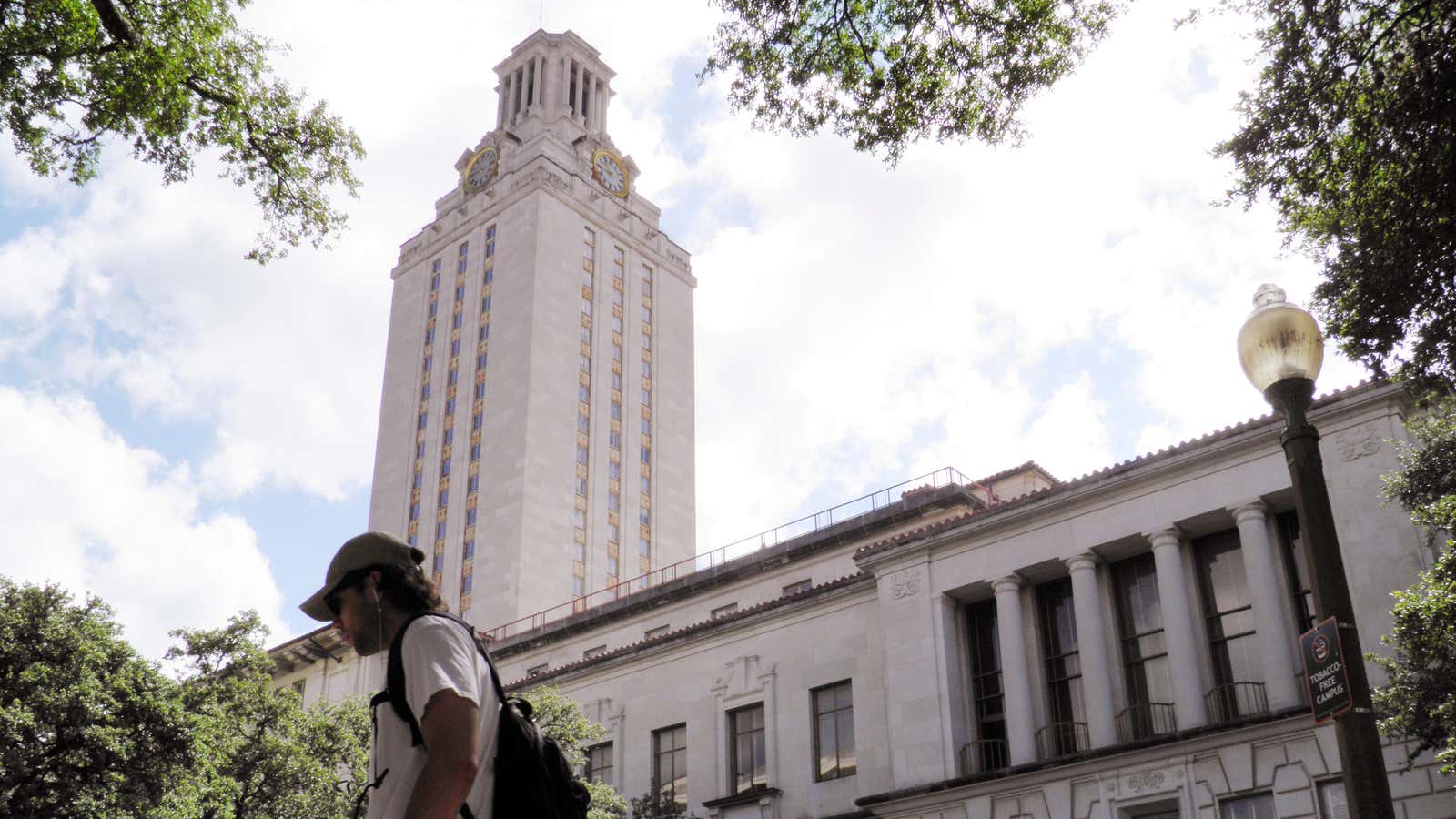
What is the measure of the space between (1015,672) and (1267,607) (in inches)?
221

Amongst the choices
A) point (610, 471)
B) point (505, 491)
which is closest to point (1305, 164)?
point (505, 491)

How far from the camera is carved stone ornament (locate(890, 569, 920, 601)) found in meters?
30.8

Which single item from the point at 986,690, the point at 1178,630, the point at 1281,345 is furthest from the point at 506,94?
the point at 1281,345

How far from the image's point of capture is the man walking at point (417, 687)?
3643 mm

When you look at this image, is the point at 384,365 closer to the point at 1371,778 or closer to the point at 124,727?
the point at 124,727

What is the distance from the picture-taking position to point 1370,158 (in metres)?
13.9

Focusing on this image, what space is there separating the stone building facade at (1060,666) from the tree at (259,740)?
8.93 meters

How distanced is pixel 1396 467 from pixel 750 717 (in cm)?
1699

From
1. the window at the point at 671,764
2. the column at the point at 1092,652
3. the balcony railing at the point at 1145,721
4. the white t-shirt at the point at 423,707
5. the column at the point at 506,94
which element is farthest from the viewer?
the column at the point at 506,94

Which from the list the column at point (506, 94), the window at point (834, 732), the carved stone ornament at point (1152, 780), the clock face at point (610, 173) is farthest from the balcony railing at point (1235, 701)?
the column at point (506, 94)

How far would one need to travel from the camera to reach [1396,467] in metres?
24.9

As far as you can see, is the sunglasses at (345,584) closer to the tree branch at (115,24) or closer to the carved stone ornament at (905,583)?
the tree branch at (115,24)

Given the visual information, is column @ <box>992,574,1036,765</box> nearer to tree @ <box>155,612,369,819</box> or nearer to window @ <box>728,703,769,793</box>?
window @ <box>728,703,769,793</box>

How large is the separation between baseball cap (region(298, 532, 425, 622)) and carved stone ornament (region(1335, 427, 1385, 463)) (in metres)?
25.1
